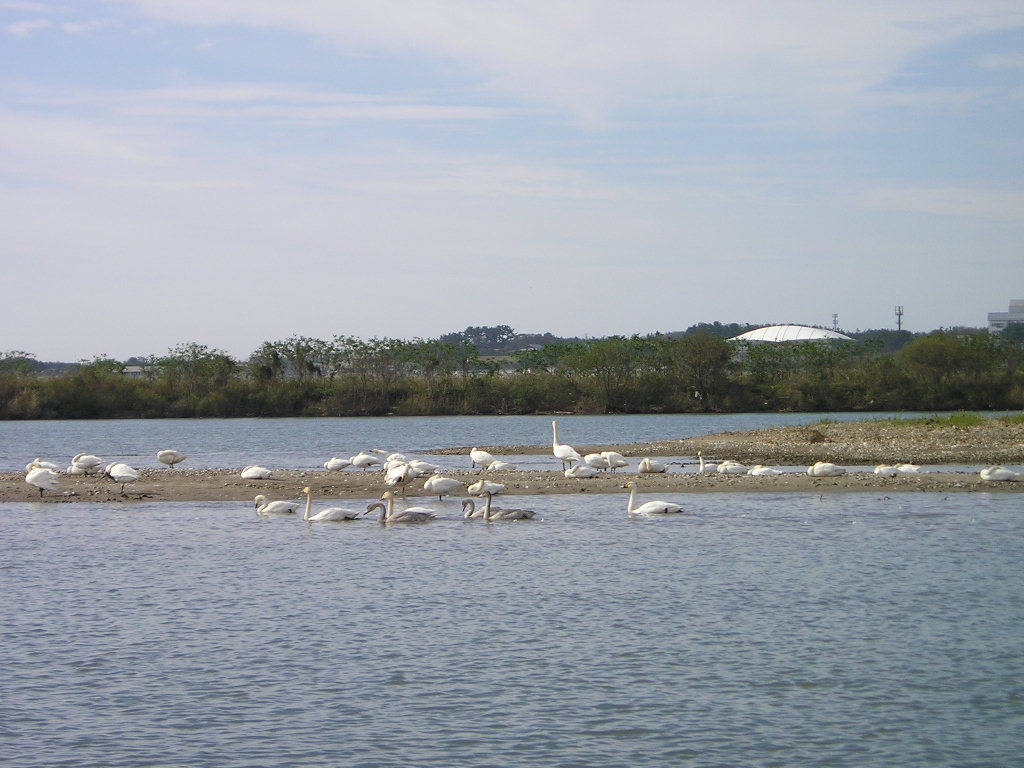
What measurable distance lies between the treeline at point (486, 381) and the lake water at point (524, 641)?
52821 mm

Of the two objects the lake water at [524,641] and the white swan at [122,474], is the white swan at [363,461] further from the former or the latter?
the lake water at [524,641]

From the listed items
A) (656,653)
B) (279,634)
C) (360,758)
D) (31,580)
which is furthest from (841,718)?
(31,580)

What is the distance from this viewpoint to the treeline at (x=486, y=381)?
71.9m

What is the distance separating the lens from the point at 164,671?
35.4 feet

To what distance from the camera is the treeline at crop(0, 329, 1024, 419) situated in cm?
7188

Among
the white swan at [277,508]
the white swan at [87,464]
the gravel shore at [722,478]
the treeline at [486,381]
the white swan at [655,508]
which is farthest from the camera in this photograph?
the treeline at [486,381]

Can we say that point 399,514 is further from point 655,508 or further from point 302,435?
point 302,435

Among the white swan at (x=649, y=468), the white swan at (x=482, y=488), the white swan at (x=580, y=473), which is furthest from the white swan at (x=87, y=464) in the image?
the white swan at (x=649, y=468)

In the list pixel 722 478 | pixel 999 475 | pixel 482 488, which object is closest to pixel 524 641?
pixel 482 488

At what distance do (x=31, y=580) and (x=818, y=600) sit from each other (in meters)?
9.76

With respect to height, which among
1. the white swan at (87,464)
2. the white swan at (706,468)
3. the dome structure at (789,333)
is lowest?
the white swan at (706,468)

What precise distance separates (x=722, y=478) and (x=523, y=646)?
1477cm

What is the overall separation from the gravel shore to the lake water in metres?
3.16

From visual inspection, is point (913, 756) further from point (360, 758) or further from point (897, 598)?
point (897, 598)
